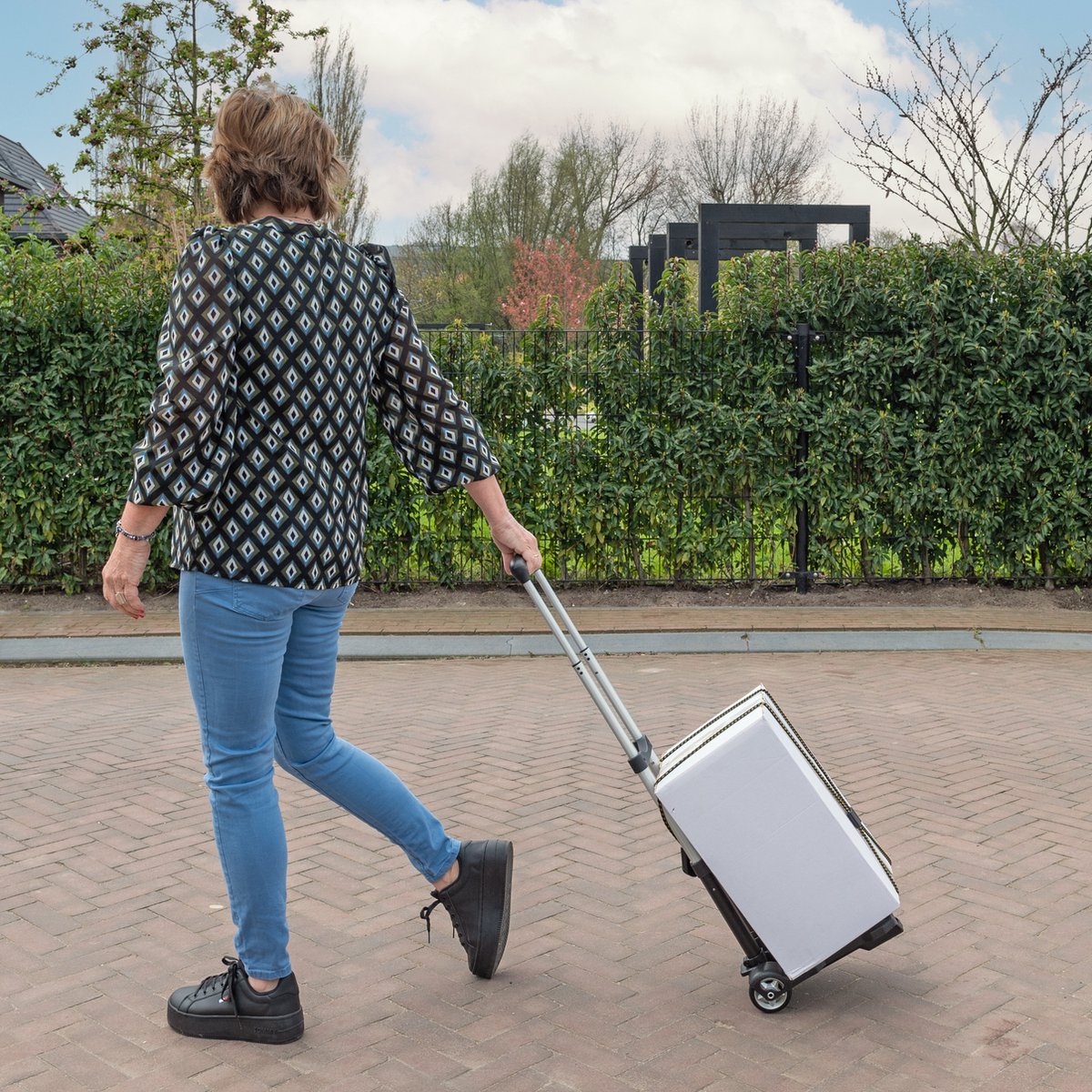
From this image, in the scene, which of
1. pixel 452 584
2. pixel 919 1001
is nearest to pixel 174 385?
pixel 919 1001

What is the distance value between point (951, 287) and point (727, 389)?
5.87 feet

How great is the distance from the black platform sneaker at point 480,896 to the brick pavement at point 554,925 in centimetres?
13

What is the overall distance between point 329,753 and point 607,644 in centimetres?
537

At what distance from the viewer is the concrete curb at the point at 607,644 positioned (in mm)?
8227

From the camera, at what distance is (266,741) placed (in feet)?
9.24

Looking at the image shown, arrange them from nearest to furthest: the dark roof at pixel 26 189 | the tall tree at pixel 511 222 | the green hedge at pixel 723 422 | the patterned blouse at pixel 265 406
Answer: the patterned blouse at pixel 265 406, the green hedge at pixel 723 422, the dark roof at pixel 26 189, the tall tree at pixel 511 222

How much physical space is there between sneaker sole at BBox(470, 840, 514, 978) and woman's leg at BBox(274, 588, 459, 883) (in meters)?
0.09

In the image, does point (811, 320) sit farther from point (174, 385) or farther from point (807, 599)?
point (174, 385)

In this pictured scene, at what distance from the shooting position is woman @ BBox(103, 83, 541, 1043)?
2645 mm

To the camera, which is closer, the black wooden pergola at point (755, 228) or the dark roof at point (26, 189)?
the black wooden pergola at point (755, 228)

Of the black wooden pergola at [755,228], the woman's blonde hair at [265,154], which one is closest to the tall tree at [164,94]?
the black wooden pergola at [755,228]

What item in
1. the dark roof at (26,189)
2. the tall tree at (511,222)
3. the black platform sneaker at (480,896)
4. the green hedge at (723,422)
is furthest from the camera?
the tall tree at (511,222)

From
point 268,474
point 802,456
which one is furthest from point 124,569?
point 802,456

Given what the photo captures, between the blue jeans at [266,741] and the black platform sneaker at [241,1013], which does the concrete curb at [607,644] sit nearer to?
the blue jeans at [266,741]
